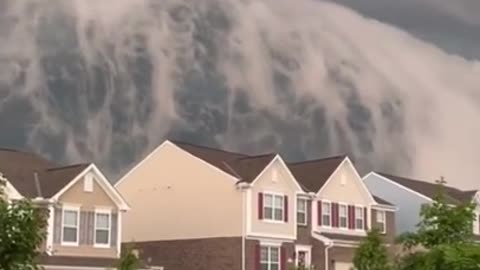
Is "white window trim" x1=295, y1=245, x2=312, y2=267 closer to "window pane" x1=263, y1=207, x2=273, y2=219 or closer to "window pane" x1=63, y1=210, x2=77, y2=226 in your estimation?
"window pane" x1=263, y1=207, x2=273, y2=219

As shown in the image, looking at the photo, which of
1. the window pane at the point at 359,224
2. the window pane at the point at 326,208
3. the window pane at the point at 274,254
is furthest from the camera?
the window pane at the point at 359,224

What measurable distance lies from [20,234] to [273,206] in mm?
40771

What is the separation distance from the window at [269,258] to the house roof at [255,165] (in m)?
4.20

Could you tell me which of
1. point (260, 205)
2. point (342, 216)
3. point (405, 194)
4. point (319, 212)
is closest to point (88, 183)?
point (260, 205)

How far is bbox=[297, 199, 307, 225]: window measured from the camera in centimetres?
6306

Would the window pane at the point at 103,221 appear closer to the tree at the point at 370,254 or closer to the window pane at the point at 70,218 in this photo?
the window pane at the point at 70,218

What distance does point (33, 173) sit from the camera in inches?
2128

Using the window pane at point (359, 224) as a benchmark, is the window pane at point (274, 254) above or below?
below

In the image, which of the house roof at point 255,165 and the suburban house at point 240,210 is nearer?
the suburban house at point 240,210

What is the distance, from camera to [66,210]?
52.1 meters

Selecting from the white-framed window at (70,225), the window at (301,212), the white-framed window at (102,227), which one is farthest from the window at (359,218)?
the white-framed window at (70,225)

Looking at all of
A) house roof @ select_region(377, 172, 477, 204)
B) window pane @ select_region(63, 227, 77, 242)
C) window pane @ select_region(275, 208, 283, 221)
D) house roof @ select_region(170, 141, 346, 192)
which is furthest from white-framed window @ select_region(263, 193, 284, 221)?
house roof @ select_region(377, 172, 477, 204)

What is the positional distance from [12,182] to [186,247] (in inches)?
546

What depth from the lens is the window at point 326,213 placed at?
64938mm
